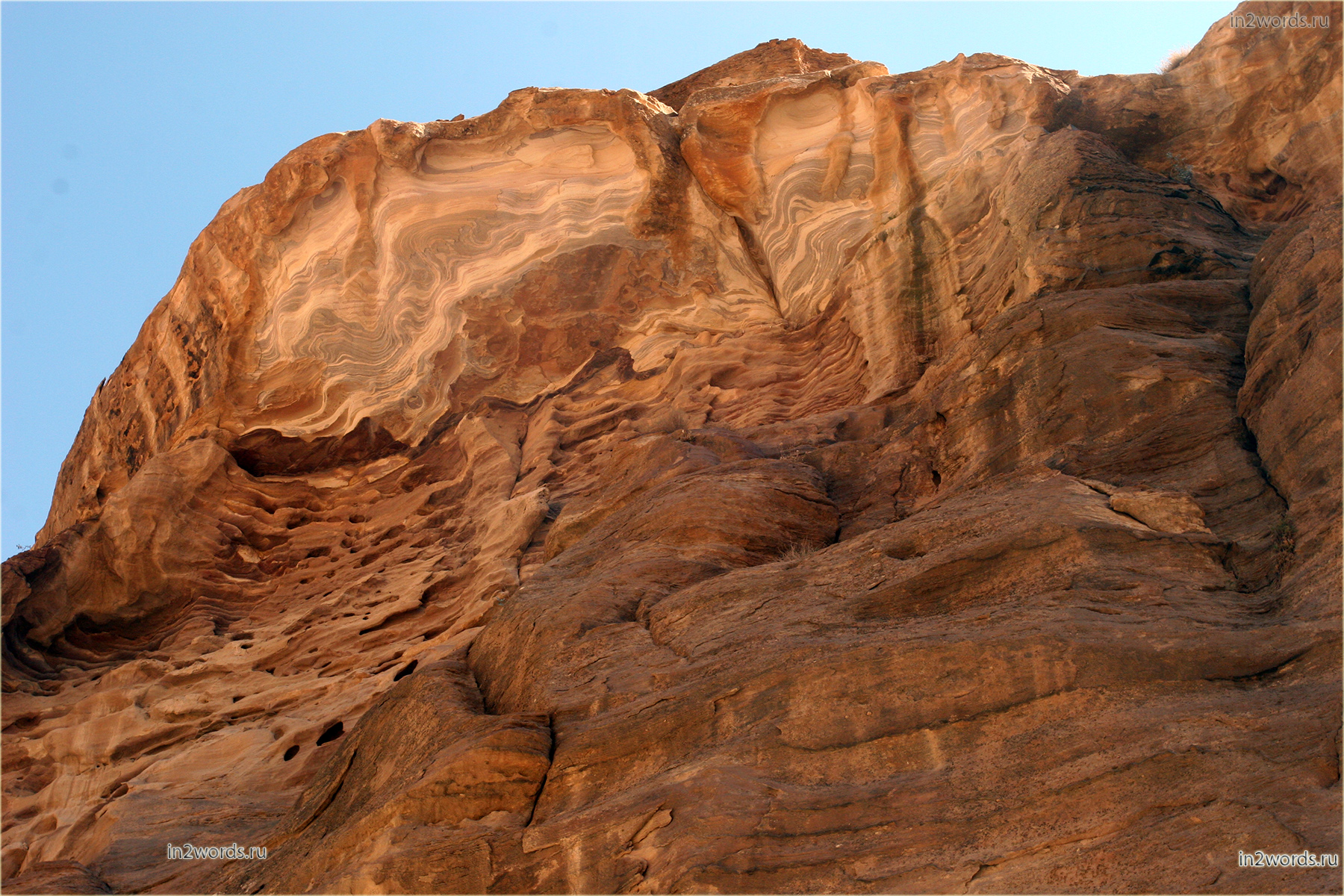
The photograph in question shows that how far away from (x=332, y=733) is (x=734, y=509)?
504cm

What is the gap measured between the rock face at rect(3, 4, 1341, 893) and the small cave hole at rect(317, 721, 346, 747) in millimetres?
317

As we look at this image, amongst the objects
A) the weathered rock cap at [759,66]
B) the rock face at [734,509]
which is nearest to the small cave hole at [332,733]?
the rock face at [734,509]

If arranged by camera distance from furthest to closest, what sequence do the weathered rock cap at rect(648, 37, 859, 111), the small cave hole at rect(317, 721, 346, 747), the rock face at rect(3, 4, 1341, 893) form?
the weathered rock cap at rect(648, 37, 859, 111), the small cave hole at rect(317, 721, 346, 747), the rock face at rect(3, 4, 1341, 893)

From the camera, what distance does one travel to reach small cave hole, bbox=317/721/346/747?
43.0 ft

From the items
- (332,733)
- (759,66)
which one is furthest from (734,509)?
(759,66)

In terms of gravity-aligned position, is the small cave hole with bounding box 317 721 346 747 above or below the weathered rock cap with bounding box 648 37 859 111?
below

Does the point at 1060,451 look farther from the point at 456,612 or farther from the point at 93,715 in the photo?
the point at 93,715

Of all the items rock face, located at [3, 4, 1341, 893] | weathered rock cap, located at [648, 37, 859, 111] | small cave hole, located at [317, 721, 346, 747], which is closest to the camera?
rock face, located at [3, 4, 1341, 893]

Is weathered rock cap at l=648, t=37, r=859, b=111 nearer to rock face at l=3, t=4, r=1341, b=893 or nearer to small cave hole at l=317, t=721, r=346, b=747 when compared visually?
rock face at l=3, t=4, r=1341, b=893

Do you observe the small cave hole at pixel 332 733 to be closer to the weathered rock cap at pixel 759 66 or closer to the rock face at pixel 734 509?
the rock face at pixel 734 509

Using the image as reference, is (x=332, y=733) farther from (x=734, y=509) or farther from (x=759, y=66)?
(x=759, y=66)

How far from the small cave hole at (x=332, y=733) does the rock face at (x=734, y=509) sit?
0.32 meters

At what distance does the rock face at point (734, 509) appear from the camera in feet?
23.2

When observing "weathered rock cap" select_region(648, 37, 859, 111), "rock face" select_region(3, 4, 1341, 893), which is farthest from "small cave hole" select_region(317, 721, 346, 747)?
"weathered rock cap" select_region(648, 37, 859, 111)
